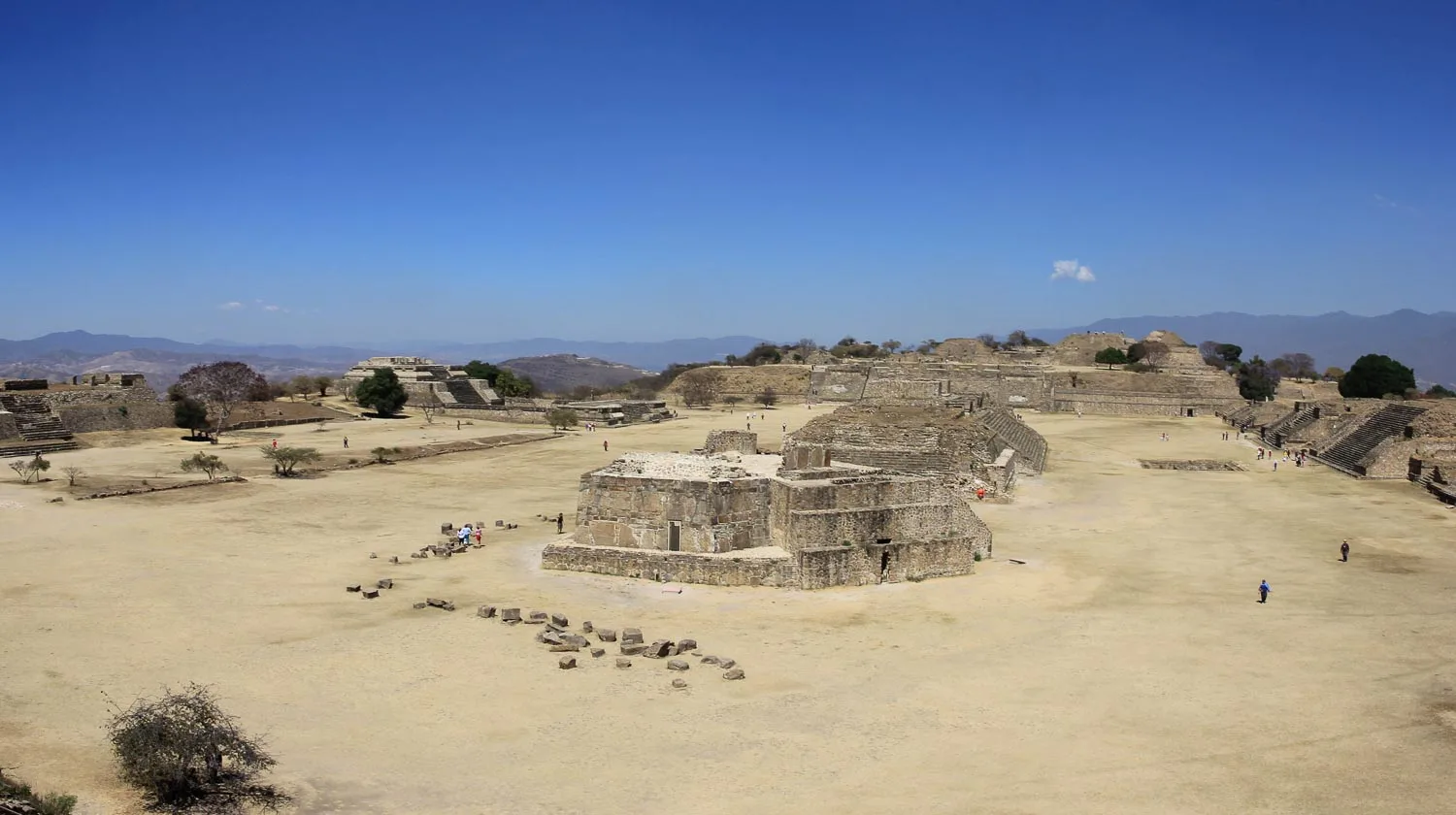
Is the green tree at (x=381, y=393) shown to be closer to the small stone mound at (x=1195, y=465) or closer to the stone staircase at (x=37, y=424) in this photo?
the stone staircase at (x=37, y=424)

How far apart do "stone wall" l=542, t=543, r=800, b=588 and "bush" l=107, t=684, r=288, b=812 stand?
882cm

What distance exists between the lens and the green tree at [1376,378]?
60.1m

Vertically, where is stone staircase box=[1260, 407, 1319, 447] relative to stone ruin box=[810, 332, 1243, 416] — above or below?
below

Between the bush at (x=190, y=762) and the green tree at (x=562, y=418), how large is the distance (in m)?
41.0

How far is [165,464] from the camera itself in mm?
33125

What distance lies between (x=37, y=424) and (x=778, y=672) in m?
38.1

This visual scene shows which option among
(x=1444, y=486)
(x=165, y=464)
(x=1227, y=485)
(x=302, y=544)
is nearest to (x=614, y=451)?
(x=165, y=464)

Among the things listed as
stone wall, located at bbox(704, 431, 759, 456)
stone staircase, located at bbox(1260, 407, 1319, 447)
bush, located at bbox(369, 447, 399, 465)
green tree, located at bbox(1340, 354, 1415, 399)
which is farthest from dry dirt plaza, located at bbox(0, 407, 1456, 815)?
green tree, located at bbox(1340, 354, 1415, 399)

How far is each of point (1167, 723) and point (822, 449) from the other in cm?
1009

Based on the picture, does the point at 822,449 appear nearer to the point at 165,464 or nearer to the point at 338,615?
the point at 338,615

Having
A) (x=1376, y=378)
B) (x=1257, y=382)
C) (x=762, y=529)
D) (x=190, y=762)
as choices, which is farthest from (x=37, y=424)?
(x=1257, y=382)

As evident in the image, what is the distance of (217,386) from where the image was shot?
153ft

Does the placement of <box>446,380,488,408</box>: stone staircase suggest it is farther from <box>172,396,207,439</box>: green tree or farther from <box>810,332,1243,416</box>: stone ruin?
<box>810,332,1243,416</box>: stone ruin

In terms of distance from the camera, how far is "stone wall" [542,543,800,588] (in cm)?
1747
